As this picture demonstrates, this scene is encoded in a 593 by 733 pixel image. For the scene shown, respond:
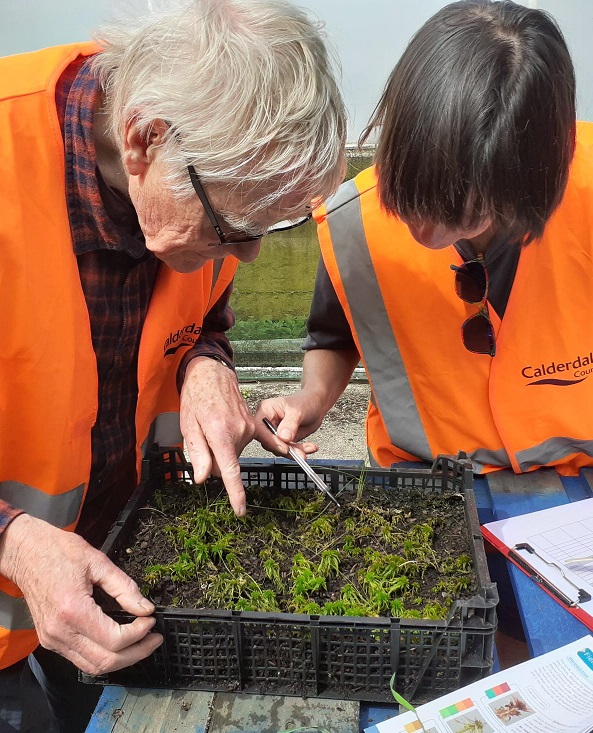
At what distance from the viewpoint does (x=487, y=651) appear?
118 cm

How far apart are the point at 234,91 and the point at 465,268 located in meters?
0.83

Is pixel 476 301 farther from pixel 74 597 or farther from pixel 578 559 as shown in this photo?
pixel 74 597

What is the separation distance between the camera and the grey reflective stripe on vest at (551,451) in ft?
5.96

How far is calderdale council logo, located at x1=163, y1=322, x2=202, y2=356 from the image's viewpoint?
1.74m

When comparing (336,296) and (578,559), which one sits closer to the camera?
(578,559)

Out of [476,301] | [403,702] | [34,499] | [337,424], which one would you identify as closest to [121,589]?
[34,499]

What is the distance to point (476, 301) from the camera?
1.75 meters

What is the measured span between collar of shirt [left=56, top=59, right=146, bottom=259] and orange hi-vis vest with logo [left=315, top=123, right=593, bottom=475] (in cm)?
61

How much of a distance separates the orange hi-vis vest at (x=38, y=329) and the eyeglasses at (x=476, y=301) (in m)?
0.98

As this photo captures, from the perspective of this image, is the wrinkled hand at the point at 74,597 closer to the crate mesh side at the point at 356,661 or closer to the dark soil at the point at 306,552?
the dark soil at the point at 306,552

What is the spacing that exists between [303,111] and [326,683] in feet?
3.55

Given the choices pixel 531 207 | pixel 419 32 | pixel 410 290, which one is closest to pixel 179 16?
pixel 419 32

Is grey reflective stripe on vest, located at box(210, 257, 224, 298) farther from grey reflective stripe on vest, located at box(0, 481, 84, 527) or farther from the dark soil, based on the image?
grey reflective stripe on vest, located at box(0, 481, 84, 527)

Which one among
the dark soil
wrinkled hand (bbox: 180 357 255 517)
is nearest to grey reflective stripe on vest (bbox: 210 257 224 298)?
wrinkled hand (bbox: 180 357 255 517)
